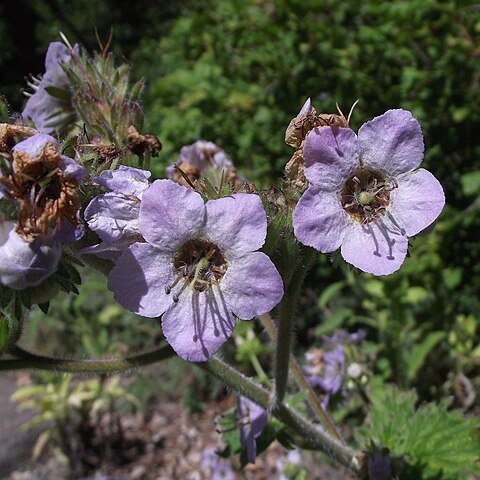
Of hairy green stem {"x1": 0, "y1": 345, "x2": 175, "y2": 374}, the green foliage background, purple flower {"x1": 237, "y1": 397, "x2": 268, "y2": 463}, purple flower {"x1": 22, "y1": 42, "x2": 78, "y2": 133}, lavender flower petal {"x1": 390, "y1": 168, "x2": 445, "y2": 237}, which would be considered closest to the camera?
lavender flower petal {"x1": 390, "y1": 168, "x2": 445, "y2": 237}

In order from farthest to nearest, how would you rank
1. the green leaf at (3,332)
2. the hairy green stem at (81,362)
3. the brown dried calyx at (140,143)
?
the brown dried calyx at (140,143), the hairy green stem at (81,362), the green leaf at (3,332)

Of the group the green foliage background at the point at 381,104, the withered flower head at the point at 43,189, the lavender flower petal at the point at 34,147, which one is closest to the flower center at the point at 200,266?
the withered flower head at the point at 43,189

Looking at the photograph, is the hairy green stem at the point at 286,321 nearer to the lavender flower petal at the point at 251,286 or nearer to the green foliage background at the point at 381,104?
the lavender flower petal at the point at 251,286

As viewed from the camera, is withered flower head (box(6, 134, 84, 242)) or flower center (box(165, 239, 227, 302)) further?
flower center (box(165, 239, 227, 302))

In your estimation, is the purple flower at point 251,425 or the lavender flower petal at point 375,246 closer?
the lavender flower petal at point 375,246

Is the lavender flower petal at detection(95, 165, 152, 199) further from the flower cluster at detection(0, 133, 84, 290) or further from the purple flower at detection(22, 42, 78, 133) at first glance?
the purple flower at detection(22, 42, 78, 133)

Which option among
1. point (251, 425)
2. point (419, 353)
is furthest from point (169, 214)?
point (419, 353)

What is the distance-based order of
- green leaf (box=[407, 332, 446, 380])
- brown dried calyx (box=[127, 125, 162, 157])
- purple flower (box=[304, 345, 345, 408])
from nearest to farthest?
brown dried calyx (box=[127, 125, 162, 157])
purple flower (box=[304, 345, 345, 408])
green leaf (box=[407, 332, 446, 380])

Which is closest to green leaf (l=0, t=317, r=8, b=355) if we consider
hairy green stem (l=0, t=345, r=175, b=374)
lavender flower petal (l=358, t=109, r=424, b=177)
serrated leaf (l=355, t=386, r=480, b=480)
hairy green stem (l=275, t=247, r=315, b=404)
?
hairy green stem (l=0, t=345, r=175, b=374)
